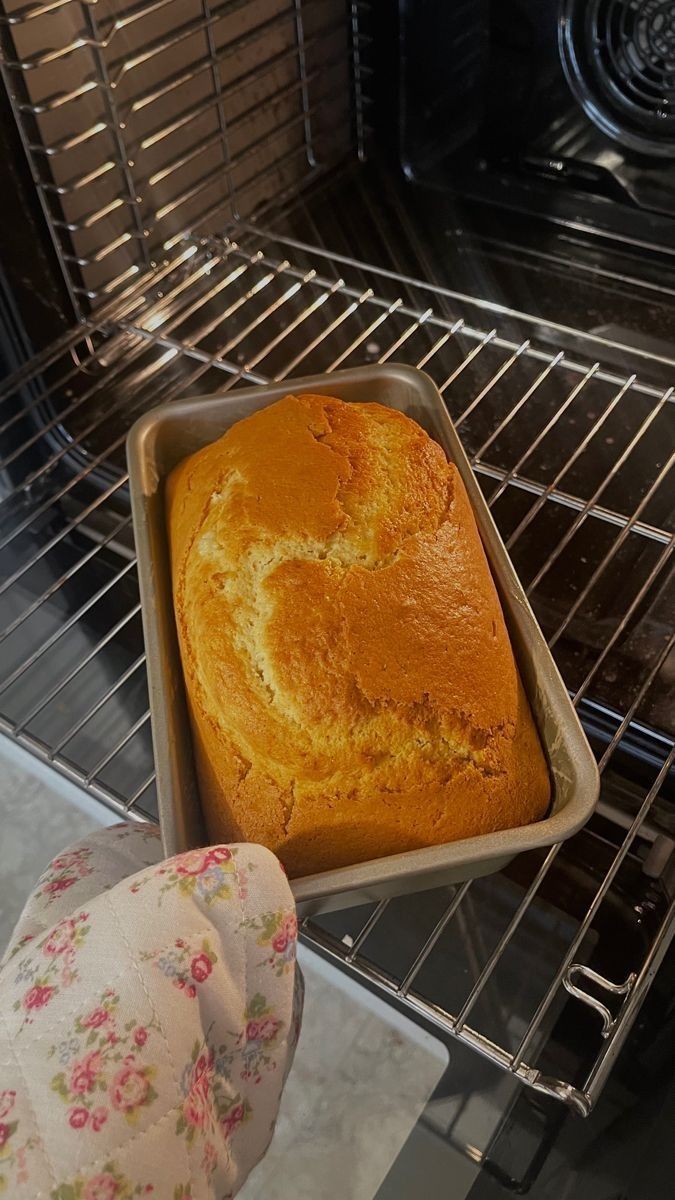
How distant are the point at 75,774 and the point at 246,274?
2.09ft

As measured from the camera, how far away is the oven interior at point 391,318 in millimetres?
676

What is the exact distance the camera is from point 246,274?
1.08 metres

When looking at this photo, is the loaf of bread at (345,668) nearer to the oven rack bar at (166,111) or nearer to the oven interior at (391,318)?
the oven interior at (391,318)

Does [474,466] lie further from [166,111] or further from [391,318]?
[166,111]

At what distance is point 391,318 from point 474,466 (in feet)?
0.78

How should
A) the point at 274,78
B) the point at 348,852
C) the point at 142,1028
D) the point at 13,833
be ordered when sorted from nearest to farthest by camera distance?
1. the point at 142,1028
2. the point at 348,852
3. the point at 13,833
4. the point at 274,78

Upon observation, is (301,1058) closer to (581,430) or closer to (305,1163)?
(305,1163)

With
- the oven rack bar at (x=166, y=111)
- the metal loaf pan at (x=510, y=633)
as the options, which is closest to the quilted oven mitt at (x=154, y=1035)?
the metal loaf pan at (x=510, y=633)

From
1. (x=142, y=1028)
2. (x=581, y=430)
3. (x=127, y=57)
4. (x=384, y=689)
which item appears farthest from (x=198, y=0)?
(x=142, y=1028)

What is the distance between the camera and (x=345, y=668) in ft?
1.89

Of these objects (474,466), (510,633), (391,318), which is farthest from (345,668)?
(391,318)

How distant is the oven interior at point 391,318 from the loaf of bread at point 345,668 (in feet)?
0.29

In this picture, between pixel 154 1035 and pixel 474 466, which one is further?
pixel 474 466

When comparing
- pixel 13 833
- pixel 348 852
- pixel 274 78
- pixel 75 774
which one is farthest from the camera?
pixel 274 78
